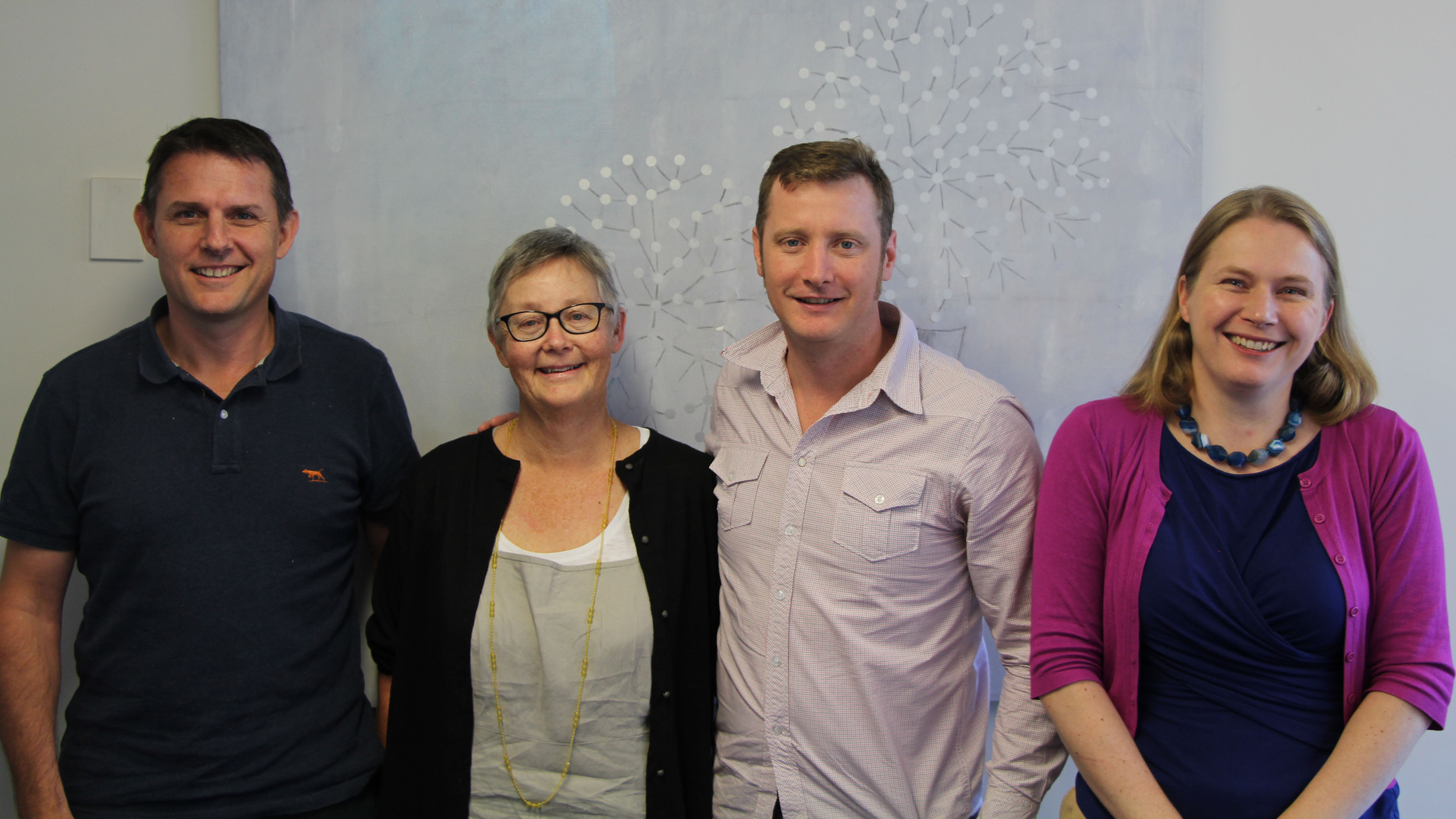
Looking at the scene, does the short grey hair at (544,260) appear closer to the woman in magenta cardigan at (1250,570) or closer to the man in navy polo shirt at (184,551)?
the man in navy polo shirt at (184,551)

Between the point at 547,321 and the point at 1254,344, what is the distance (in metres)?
1.20

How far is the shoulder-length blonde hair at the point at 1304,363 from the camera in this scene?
4.51ft

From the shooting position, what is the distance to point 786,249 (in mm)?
1604

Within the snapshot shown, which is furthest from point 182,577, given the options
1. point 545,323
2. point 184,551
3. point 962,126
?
point 962,126

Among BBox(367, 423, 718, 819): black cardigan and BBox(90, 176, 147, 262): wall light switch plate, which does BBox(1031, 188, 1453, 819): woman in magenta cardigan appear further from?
BBox(90, 176, 147, 262): wall light switch plate

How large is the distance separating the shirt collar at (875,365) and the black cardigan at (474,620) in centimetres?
24

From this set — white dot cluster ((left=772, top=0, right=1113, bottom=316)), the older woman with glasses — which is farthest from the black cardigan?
white dot cluster ((left=772, top=0, right=1113, bottom=316))

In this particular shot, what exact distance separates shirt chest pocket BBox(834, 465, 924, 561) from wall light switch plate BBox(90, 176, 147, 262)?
1748 millimetres

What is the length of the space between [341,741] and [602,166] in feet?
4.36

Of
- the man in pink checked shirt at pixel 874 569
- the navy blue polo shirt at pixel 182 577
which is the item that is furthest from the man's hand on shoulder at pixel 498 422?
the man in pink checked shirt at pixel 874 569

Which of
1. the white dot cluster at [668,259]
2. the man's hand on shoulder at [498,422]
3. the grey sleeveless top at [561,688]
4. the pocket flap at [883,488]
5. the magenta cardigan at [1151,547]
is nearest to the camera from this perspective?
the magenta cardigan at [1151,547]

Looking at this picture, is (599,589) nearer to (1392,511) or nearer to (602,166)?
(602,166)

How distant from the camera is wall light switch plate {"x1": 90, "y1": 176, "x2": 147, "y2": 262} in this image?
2.06 metres

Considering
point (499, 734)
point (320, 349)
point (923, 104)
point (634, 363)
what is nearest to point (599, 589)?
point (499, 734)
